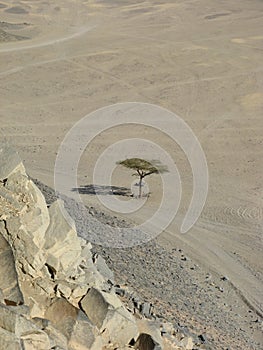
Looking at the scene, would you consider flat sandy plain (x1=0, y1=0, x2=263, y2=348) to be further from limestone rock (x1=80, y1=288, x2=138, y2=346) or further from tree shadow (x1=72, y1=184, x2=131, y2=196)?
limestone rock (x1=80, y1=288, x2=138, y2=346)

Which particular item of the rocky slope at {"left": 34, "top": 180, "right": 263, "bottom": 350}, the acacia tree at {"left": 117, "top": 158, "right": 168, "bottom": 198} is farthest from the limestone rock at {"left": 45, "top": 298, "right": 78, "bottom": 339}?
the acacia tree at {"left": 117, "top": 158, "right": 168, "bottom": 198}

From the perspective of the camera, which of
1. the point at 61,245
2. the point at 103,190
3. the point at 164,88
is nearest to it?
the point at 61,245

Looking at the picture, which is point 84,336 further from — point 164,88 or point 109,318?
point 164,88

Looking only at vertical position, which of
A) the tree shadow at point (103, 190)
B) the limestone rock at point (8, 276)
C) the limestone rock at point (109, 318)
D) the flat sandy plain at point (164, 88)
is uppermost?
the limestone rock at point (8, 276)

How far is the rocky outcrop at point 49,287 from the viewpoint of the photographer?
9.01 m

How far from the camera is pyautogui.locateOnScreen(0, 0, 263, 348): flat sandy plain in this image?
2294 cm

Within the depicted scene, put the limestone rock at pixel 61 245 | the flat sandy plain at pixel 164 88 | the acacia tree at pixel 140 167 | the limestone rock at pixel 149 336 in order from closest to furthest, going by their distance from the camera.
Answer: the limestone rock at pixel 149 336 → the limestone rock at pixel 61 245 → the flat sandy plain at pixel 164 88 → the acacia tree at pixel 140 167

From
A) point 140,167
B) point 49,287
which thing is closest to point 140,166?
point 140,167

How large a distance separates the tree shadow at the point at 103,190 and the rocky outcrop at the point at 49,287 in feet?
41.3

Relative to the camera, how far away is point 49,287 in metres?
10.3

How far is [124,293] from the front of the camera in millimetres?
13484

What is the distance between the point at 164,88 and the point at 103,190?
63.4 ft

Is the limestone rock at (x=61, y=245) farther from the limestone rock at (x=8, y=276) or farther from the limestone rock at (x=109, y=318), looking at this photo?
the limestone rock at (x=8, y=276)

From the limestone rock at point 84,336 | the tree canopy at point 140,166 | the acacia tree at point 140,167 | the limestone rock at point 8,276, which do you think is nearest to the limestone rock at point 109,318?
the limestone rock at point 84,336
